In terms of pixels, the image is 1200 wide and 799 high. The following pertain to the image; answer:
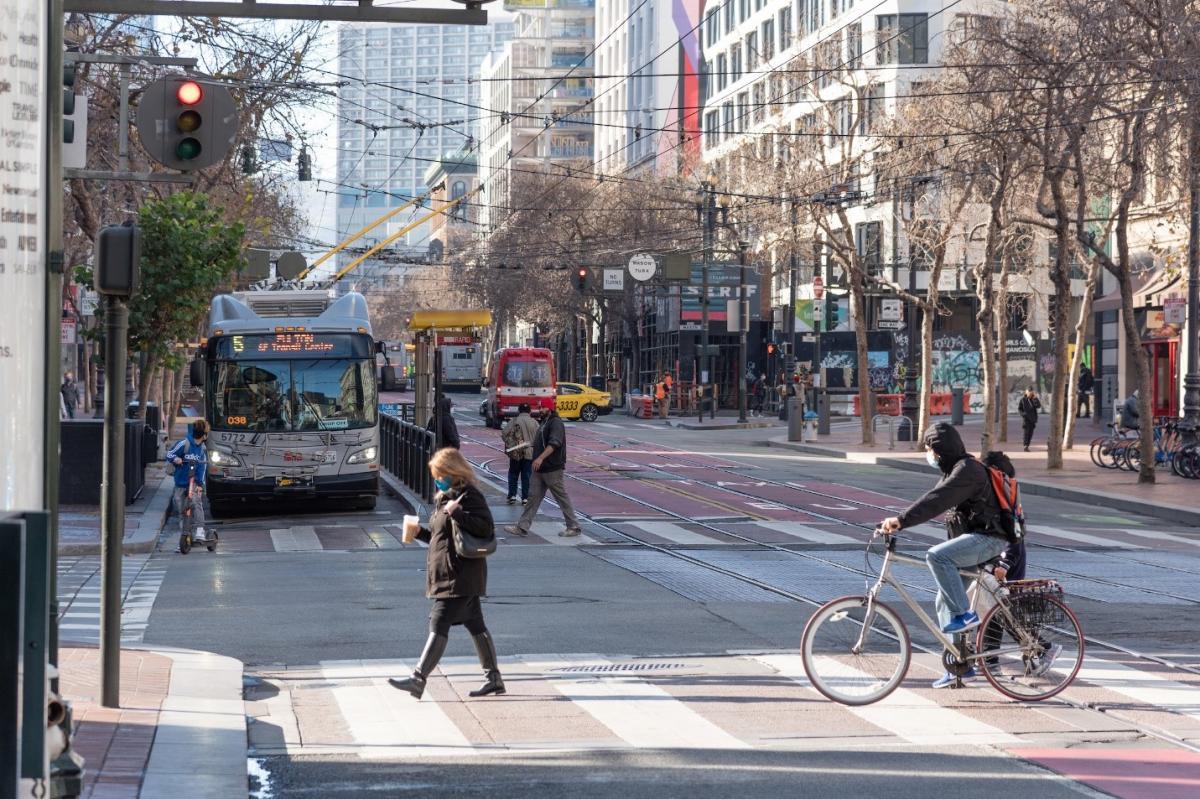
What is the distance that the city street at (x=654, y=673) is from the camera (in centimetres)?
840

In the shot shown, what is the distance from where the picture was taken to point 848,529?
2316 centimetres

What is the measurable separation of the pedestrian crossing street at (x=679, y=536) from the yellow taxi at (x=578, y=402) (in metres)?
39.2

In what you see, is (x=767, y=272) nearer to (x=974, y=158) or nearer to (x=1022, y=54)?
(x=974, y=158)

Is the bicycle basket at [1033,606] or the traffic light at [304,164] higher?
the traffic light at [304,164]

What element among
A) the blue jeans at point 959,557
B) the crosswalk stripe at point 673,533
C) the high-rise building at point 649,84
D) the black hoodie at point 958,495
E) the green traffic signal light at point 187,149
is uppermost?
the high-rise building at point 649,84

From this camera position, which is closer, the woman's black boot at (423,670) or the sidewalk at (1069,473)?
the woman's black boot at (423,670)

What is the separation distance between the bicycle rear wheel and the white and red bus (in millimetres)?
44730

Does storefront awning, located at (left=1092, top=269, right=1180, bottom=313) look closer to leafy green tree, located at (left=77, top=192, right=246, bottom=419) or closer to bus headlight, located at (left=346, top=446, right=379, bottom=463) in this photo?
bus headlight, located at (left=346, top=446, right=379, bottom=463)

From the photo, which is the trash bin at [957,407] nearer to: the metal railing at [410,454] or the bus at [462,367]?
the metal railing at [410,454]

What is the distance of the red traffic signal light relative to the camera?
12.4 metres

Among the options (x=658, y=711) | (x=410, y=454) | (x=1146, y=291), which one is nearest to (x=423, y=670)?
(x=658, y=711)

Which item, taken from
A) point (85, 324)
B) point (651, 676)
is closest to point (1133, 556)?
point (651, 676)

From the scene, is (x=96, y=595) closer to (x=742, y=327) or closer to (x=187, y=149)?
(x=187, y=149)

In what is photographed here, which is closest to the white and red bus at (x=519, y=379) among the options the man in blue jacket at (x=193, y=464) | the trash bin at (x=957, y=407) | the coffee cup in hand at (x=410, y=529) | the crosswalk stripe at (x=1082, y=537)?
the trash bin at (x=957, y=407)
